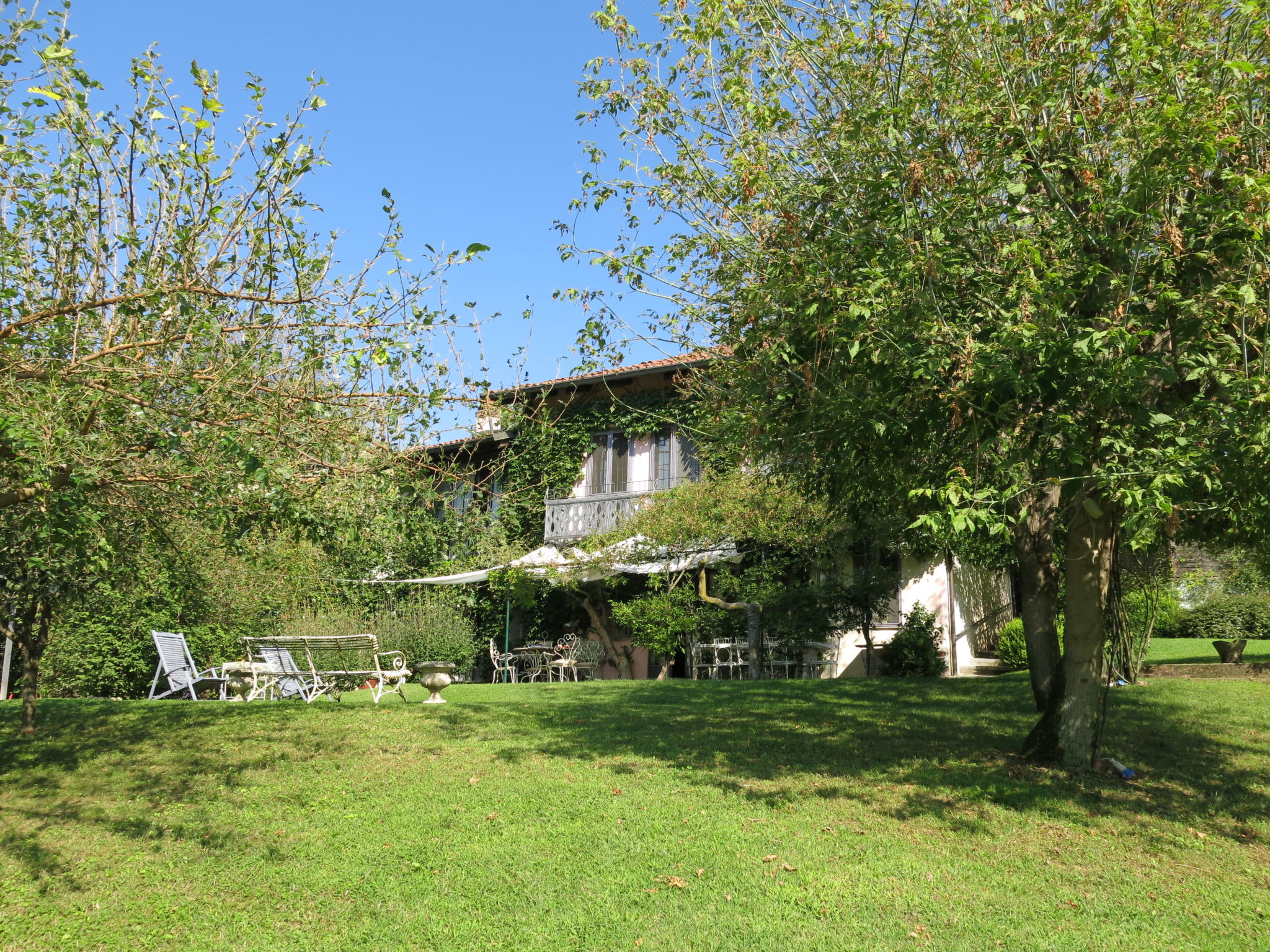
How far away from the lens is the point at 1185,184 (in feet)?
19.8

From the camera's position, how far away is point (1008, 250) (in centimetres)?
585

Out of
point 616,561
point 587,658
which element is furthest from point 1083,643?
point 587,658

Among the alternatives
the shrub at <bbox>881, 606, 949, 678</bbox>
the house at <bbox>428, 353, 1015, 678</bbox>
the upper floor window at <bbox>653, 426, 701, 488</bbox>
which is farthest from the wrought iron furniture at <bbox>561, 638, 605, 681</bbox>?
the shrub at <bbox>881, 606, 949, 678</bbox>

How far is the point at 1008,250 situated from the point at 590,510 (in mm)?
16700

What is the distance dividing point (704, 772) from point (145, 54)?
6284 mm

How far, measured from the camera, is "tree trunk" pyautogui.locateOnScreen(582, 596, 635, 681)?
20.3 m

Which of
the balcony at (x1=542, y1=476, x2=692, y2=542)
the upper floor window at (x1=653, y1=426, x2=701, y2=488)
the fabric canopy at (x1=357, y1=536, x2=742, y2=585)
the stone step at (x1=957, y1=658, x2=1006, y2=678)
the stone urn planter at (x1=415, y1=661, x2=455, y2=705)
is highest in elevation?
the upper floor window at (x1=653, y1=426, x2=701, y2=488)

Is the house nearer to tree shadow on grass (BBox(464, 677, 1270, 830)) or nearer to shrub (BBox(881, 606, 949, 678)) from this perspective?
shrub (BBox(881, 606, 949, 678))

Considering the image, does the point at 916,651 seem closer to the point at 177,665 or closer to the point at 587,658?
the point at 587,658

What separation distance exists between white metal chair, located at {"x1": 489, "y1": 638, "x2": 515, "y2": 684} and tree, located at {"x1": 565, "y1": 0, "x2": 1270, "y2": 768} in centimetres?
1193

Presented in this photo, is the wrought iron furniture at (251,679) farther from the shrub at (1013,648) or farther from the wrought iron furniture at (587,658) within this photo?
the shrub at (1013,648)

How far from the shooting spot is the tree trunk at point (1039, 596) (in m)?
9.62

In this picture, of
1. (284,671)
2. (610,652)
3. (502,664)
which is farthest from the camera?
(610,652)

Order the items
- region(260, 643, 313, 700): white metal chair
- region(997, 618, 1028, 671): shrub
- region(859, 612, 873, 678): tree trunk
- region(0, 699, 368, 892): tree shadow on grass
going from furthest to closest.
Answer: region(997, 618, 1028, 671): shrub < region(859, 612, 873, 678): tree trunk < region(260, 643, 313, 700): white metal chair < region(0, 699, 368, 892): tree shadow on grass
